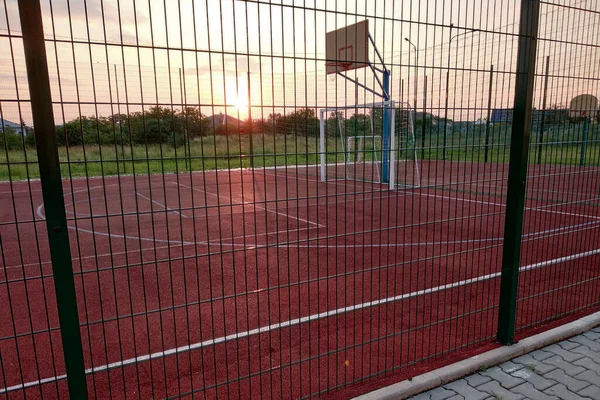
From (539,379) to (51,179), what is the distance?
3602mm

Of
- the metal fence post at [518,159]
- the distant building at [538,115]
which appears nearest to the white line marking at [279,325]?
the metal fence post at [518,159]

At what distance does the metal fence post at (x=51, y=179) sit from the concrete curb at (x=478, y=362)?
1870 millimetres

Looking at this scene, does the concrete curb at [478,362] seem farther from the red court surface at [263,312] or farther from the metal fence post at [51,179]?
the metal fence post at [51,179]

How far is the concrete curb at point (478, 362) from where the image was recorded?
2.97 m

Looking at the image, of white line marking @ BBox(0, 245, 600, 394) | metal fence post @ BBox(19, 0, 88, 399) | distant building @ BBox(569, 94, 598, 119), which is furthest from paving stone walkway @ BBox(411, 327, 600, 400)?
metal fence post @ BBox(19, 0, 88, 399)

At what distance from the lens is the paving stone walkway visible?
118 inches

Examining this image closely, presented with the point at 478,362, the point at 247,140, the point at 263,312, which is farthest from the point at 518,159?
the point at 263,312

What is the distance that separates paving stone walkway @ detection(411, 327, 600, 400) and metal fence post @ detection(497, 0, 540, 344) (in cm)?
30

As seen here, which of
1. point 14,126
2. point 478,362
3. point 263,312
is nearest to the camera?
point 14,126

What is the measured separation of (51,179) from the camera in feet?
6.56

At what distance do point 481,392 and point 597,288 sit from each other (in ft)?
9.49

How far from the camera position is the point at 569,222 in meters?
8.45

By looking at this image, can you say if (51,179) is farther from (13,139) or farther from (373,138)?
(373,138)

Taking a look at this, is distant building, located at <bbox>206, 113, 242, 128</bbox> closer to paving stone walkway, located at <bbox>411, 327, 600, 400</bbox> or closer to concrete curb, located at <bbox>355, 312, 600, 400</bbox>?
concrete curb, located at <bbox>355, 312, 600, 400</bbox>
